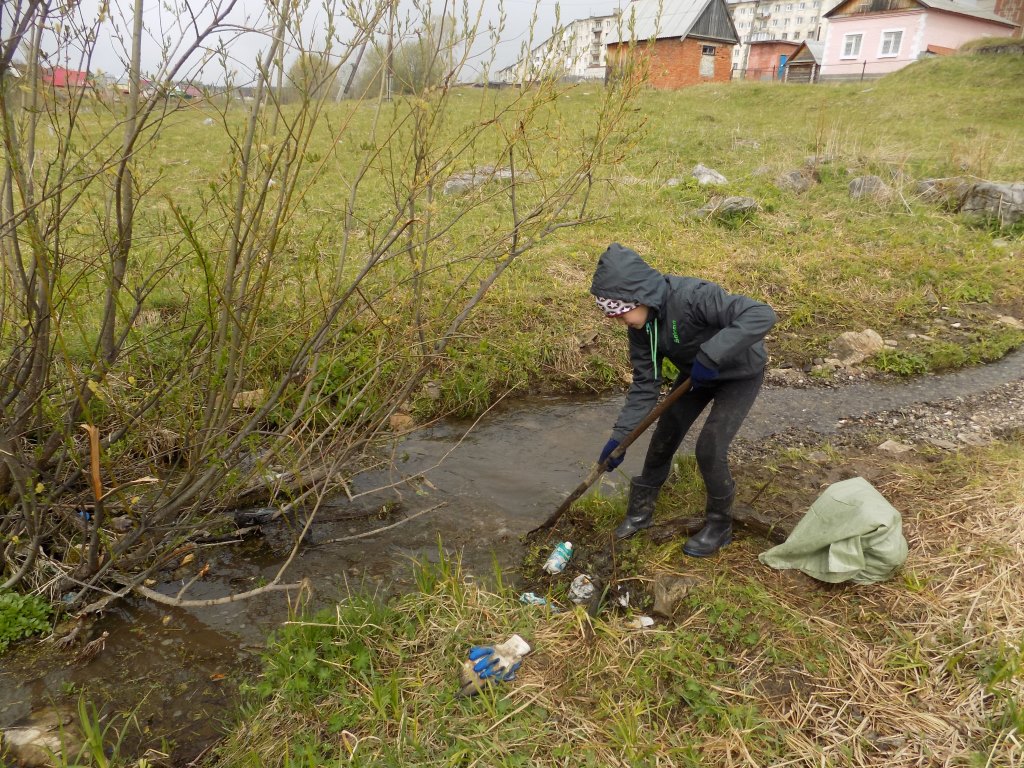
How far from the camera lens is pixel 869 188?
884cm

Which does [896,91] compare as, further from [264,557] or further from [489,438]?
[264,557]

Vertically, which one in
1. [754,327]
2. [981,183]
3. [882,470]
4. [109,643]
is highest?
[981,183]

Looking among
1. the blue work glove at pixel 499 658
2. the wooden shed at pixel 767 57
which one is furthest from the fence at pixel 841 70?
the blue work glove at pixel 499 658

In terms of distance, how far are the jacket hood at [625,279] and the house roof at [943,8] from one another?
35.1 meters

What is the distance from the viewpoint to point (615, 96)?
3008mm

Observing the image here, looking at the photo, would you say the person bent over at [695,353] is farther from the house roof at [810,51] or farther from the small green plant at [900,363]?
the house roof at [810,51]

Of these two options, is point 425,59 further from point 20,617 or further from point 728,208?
point 728,208

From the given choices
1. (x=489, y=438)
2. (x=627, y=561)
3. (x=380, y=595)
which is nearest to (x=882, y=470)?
(x=627, y=561)

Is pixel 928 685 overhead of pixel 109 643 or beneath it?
overhead

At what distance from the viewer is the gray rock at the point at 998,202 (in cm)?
802

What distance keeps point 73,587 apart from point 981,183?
395 inches

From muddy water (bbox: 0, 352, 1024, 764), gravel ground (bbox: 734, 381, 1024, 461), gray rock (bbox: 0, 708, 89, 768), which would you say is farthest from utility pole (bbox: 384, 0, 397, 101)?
gravel ground (bbox: 734, 381, 1024, 461)

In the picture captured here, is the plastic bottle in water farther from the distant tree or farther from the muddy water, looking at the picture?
the distant tree

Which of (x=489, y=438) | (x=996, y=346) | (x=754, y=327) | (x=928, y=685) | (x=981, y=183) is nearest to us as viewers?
(x=928, y=685)
